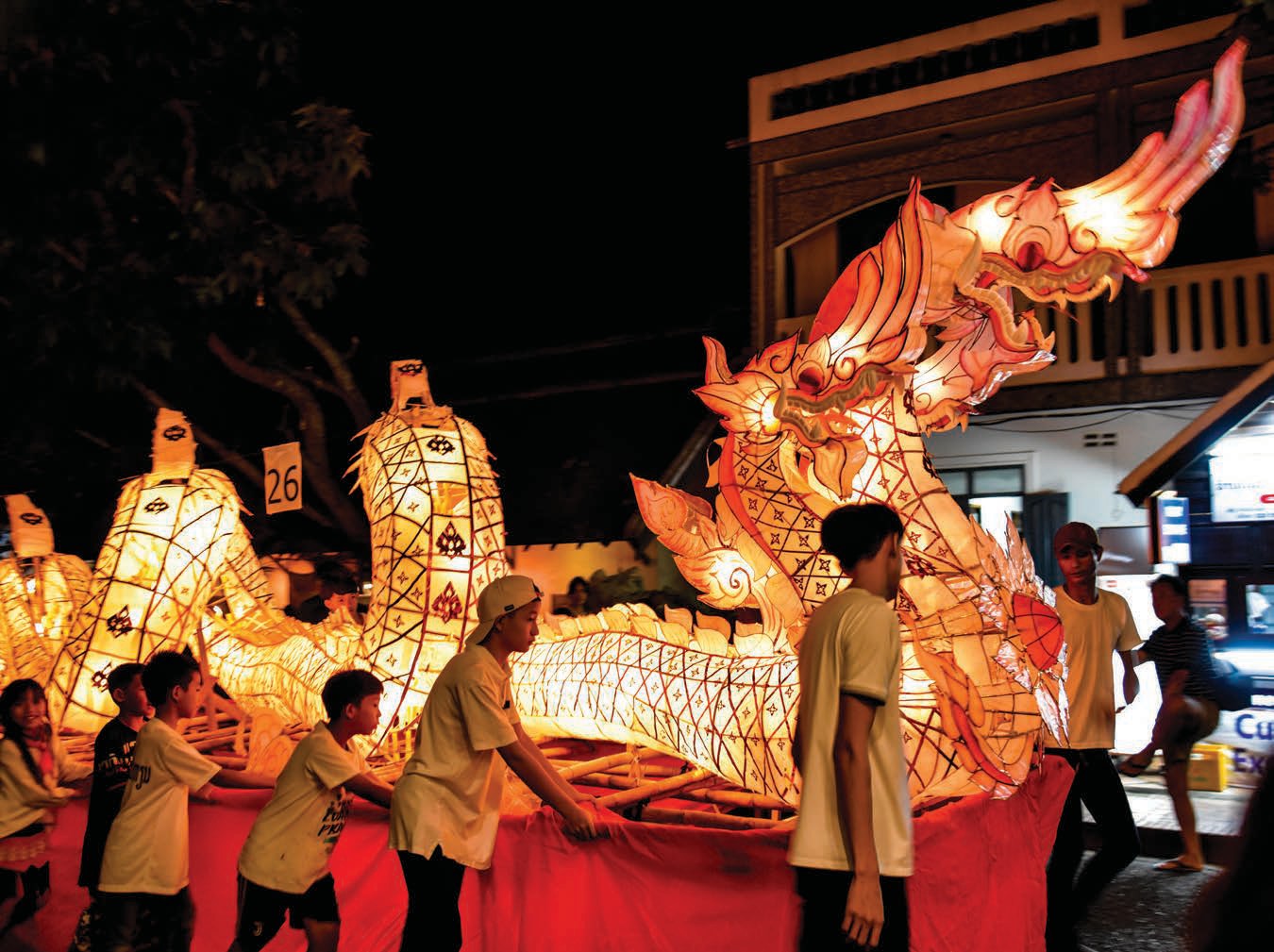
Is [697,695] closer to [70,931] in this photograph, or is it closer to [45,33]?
[70,931]

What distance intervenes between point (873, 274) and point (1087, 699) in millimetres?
2097

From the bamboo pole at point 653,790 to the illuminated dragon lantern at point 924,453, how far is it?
0.53 ft

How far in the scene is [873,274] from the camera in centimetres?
346

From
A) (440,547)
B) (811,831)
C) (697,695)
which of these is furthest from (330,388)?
(811,831)

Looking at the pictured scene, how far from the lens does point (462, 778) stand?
3141 mm

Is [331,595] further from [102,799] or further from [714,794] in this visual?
[714,794]

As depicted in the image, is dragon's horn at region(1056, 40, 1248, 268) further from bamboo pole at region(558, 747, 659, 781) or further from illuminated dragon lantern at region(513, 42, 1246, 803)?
bamboo pole at region(558, 747, 659, 781)

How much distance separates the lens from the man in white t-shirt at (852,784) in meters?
2.25

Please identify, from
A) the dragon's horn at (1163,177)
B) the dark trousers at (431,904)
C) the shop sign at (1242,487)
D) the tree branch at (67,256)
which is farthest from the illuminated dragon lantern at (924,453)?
the tree branch at (67,256)

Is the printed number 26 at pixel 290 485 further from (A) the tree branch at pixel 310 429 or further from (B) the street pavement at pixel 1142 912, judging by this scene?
(B) the street pavement at pixel 1142 912

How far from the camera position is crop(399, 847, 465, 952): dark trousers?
304 centimetres

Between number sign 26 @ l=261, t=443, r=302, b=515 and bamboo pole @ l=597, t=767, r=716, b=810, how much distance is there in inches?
101

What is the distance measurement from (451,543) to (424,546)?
11cm

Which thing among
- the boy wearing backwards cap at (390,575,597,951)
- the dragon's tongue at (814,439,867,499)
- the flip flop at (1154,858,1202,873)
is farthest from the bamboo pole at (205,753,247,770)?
the flip flop at (1154,858,1202,873)
